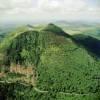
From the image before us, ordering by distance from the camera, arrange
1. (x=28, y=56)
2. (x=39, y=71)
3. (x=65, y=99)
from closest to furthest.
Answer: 1. (x=65, y=99)
2. (x=39, y=71)
3. (x=28, y=56)

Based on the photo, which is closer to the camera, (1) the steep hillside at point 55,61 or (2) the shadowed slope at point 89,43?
(1) the steep hillside at point 55,61

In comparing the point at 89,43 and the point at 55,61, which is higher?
the point at 89,43

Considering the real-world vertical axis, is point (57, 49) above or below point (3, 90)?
above

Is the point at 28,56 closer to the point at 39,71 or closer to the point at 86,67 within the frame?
the point at 39,71

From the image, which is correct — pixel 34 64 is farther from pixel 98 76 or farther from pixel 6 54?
pixel 98 76

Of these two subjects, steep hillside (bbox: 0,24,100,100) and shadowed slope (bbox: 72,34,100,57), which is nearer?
steep hillside (bbox: 0,24,100,100)

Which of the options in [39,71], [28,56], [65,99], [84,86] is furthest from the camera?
[28,56]

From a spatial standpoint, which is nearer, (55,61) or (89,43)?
(55,61)

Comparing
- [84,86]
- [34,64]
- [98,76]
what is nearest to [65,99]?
[84,86]

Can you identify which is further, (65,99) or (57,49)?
(57,49)
